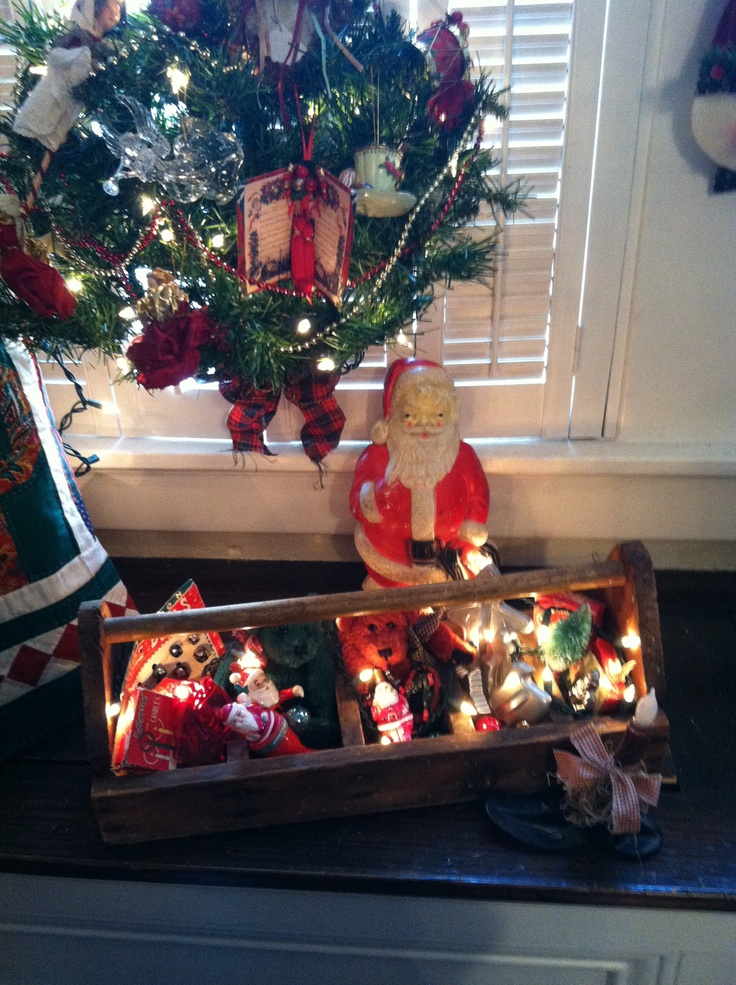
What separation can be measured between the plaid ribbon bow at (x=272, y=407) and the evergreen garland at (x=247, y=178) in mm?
49

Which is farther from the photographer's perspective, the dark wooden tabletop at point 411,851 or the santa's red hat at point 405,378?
the santa's red hat at point 405,378

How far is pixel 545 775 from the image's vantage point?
0.81 m

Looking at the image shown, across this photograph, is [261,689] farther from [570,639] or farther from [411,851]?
[570,639]

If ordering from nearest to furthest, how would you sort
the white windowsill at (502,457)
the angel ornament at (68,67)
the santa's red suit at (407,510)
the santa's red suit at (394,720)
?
the angel ornament at (68,67), the santa's red suit at (394,720), the santa's red suit at (407,510), the white windowsill at (502,457)

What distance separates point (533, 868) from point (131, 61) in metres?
0.93

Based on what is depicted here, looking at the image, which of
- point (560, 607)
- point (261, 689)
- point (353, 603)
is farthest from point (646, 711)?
point (261, 689)

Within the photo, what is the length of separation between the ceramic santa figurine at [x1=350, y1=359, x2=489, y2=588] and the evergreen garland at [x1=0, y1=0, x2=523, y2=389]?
91 millimetres

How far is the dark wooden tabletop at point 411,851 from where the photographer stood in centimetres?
74

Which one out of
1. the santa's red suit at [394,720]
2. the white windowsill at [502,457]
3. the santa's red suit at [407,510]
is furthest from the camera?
the white windowsill at [502,457]

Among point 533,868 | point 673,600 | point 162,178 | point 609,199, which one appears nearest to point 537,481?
point 673,600

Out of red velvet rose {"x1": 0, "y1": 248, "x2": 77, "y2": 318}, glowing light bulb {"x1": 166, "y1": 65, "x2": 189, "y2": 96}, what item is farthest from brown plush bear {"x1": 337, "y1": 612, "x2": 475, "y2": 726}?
glowing light bulb {"x1": 166, "y1": 65, "x2": 189, "y2": 96}

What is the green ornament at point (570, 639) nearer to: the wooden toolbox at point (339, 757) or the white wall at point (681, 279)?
the wooden toolbox at point (339, 757)

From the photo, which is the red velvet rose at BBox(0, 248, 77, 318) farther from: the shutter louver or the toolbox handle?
the shutter louver

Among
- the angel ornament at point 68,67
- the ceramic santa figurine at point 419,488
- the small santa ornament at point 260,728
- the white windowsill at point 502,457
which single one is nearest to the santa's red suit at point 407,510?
the ceramic santa figurine at point 419,488
